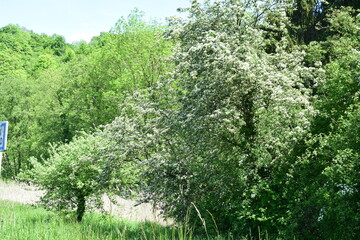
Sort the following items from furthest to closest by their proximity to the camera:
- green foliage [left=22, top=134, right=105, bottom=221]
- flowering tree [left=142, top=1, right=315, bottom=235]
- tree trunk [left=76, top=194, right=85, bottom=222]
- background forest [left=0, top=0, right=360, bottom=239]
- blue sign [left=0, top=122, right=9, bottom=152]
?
tree trunk [left=76, top=194, right=85, bottom=222]
green foliage [left=22, top=134, right=105, bottom=221]
flowering tree [left=142, top=1, right=315, bottom=235]
blue sign [left=0, top=122, right=9, bottom=152]
background forest [left=0, top=0, right=360, bottom=239]

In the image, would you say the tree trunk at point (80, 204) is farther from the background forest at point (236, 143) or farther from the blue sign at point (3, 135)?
the blue sign at point (3, 135)

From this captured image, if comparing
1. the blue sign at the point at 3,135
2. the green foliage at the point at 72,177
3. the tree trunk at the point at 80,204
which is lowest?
the tree trunk at the point at 80,204

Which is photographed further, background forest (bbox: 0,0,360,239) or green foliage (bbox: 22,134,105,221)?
green foliage (bbox: 22,134,105,221)

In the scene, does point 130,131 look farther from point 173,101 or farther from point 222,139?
point 222,139

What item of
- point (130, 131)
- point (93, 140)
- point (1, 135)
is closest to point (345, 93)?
point (130, 131)

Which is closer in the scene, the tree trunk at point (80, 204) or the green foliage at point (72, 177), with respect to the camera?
the green foliage at point (72, 177)

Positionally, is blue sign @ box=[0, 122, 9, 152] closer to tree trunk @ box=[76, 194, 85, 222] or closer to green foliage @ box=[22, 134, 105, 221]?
green foliage @ box=[22, 134, 105, 221]

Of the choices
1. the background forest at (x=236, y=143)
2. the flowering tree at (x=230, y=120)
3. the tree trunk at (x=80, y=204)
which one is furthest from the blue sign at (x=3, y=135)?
the flowering tree at (x=230, y=120)

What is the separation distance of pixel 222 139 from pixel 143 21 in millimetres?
20004

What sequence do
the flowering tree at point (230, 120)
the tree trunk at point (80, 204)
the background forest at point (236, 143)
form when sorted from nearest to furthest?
the background forest at point (236, 143)
the flowering tree at point (230, 120)
the tree trunk at point (80, 204)

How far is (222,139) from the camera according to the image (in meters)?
10.5

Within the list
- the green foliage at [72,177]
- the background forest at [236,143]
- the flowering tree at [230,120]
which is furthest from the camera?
the green foliage at [72,177]

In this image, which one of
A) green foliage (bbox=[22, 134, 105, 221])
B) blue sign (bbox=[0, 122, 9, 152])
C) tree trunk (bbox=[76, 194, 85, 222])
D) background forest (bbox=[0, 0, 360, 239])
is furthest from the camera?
tree trunk (bbox=[76, 194, 85, 222])

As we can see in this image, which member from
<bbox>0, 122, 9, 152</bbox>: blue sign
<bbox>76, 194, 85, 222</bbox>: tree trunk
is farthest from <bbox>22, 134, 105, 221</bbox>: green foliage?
<bbox>0, 122, 9, 152</bbox>: blue sign
